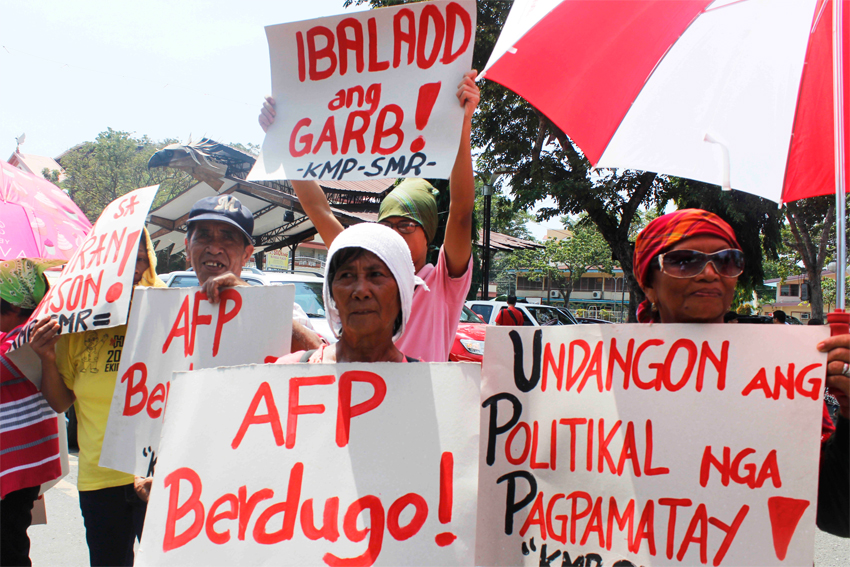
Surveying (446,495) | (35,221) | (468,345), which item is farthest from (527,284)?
(446,495)

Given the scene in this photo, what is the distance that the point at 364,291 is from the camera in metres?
1.45

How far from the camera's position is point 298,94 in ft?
6.81

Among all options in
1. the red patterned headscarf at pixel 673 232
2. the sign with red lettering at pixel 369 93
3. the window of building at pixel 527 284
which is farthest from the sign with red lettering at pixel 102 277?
the window of building at pixel 527 284

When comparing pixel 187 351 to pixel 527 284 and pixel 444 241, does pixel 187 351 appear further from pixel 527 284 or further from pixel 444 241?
pixel 527 284

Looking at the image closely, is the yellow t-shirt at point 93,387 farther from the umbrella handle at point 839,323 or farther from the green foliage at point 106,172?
the green foliage at point 106,172

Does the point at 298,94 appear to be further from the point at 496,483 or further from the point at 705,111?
the point at 496,483

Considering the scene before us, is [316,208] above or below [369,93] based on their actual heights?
below

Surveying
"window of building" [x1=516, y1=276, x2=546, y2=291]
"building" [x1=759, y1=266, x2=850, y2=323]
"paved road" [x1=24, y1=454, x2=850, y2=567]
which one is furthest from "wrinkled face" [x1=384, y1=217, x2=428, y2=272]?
"building" [x1=759, y1=266, x2=850, y2=323]

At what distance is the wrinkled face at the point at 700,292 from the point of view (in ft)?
4.74

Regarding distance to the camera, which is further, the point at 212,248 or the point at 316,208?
the point at 316,208

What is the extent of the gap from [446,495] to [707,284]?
850mm

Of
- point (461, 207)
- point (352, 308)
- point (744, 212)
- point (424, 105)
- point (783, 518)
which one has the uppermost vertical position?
point (744, 212)

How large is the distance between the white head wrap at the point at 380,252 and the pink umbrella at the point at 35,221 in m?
2.15

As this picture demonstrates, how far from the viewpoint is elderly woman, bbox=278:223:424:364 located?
1.45m
